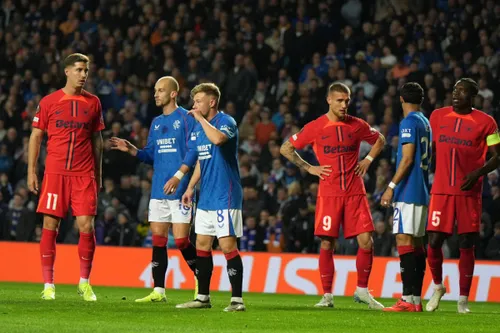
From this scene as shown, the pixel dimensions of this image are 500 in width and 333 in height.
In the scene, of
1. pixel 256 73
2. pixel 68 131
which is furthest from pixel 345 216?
pixel 256 73

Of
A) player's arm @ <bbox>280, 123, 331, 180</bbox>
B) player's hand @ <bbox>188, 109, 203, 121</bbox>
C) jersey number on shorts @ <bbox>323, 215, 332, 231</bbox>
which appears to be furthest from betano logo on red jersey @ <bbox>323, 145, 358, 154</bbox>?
player's hand @ <bbox>188, 109, 203, 121</bbox>

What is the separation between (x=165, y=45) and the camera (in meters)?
24.1

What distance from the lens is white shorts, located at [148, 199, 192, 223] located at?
40.5ft

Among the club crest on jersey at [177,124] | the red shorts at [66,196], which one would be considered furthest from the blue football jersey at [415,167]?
the red shorts at [66,196]

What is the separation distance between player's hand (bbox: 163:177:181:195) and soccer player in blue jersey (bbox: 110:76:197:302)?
0.79 meters

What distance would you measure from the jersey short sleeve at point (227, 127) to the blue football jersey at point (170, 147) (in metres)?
1.51

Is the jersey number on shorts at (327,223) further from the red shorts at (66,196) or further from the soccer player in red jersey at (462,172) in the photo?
the red shorts at (66,196)

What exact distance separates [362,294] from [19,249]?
8104 millimetres

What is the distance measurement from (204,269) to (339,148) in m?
2.12

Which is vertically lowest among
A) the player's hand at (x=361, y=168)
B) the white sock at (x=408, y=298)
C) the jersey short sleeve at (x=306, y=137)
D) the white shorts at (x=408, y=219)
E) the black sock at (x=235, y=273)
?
the white sock at (x=408, y=298)

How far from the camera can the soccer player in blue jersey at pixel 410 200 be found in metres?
11.2

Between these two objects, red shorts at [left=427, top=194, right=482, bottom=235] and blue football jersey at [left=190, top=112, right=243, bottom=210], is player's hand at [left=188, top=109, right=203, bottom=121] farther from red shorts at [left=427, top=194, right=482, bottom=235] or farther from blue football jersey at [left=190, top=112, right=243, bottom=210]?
red shorts at [left=427, top=194, right=482, bottom=235]

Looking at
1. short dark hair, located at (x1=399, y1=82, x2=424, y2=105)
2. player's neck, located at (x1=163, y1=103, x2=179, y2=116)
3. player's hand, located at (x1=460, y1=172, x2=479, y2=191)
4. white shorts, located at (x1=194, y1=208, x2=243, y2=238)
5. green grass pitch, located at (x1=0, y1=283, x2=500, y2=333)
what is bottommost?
green grass pitch, located at (x1=0, y1=283, x2=500, y2=333)

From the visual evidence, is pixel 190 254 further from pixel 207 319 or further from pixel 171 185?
pixel 207 319
